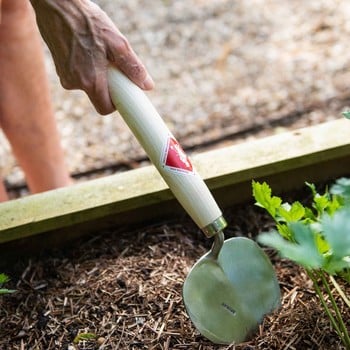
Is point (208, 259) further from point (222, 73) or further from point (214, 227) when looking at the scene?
point (222, 73)

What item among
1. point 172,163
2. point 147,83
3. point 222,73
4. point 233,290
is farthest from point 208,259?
point 222,73

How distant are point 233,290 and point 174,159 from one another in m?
0.27

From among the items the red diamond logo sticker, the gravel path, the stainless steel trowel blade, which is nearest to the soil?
the stainless steel trowel blade

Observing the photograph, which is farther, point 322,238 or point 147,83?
point 147,83

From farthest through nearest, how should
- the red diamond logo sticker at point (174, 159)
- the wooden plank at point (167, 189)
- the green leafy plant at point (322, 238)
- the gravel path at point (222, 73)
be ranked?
the gravel path at point (222, 73)
the wooden plank at point (167, 189)
the red diamond logo sticker at point (174, 159)
the green leafy plant at point (322, 238)

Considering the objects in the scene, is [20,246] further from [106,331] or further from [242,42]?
[242,42]

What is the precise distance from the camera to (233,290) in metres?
1.37

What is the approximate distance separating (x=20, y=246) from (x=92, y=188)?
0.65 ft

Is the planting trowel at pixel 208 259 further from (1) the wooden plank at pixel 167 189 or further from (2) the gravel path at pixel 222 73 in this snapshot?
(2) the gravel path at pixel 222 73

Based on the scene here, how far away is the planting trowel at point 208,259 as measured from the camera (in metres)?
1.30

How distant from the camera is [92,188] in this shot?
1624 mm

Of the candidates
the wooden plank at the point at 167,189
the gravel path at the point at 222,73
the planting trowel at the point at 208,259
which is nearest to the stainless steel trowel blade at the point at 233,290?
the planting trowel at the point at 208,259

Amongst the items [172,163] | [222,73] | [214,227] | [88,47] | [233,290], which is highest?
[88,47]

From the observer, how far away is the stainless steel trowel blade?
4.41ft
